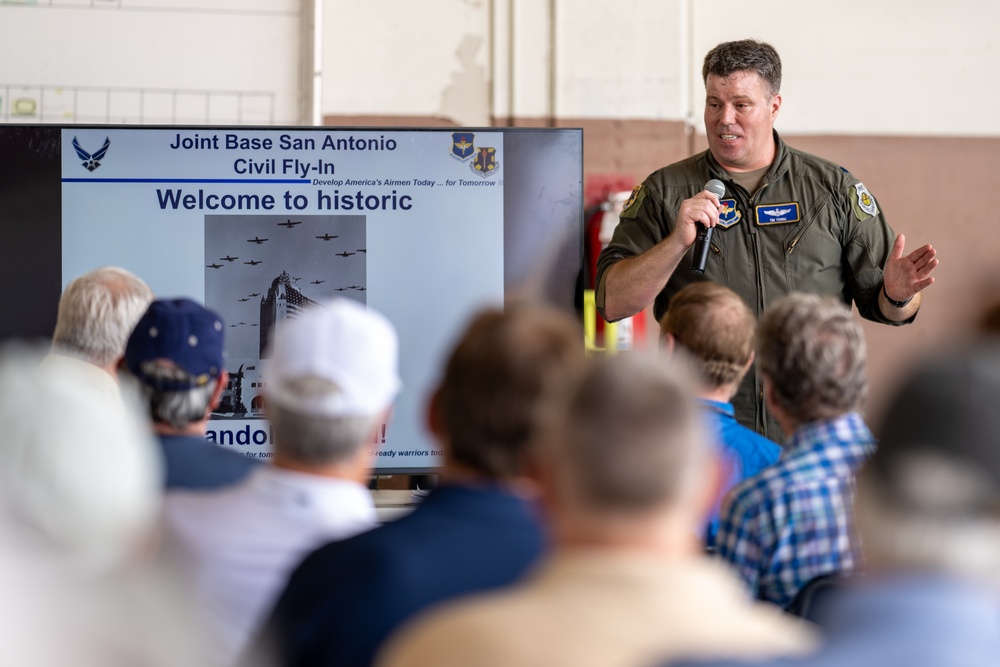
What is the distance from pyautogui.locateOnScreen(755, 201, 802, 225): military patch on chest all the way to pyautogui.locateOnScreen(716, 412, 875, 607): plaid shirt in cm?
165

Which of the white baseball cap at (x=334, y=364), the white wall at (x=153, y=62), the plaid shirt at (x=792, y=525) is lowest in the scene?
the plaid shirt at (x=792, y=525)

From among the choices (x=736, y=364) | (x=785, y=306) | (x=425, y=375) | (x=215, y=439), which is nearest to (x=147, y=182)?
(x=215, y=439)

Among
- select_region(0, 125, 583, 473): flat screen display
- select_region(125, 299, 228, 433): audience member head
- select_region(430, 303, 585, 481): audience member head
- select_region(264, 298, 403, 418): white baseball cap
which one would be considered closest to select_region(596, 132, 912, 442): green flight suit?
select_region(0, 125, 583, 473): flat screen display

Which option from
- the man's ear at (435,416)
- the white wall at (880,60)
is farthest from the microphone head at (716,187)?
the white wall at (880,60)

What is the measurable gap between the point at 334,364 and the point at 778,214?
2243 millimetres

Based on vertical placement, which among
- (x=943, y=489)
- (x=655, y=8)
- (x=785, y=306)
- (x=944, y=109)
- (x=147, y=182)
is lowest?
(x=943, y=489)

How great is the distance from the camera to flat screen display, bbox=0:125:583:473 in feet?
12.9

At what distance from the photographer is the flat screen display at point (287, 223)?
393 centimetres

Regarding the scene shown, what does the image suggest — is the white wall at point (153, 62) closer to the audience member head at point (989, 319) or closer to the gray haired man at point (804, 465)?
the audience member head at point (989, 319)

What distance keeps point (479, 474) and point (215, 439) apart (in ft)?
8.47

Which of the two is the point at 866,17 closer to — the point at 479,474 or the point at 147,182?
the point at 147,182

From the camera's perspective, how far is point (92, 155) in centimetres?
396

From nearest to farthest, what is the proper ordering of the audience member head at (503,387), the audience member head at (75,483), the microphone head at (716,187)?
the audience member head at (75,483) → the audience member head at (503,387) → the microphone head at (716,187)

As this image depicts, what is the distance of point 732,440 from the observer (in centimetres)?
252
